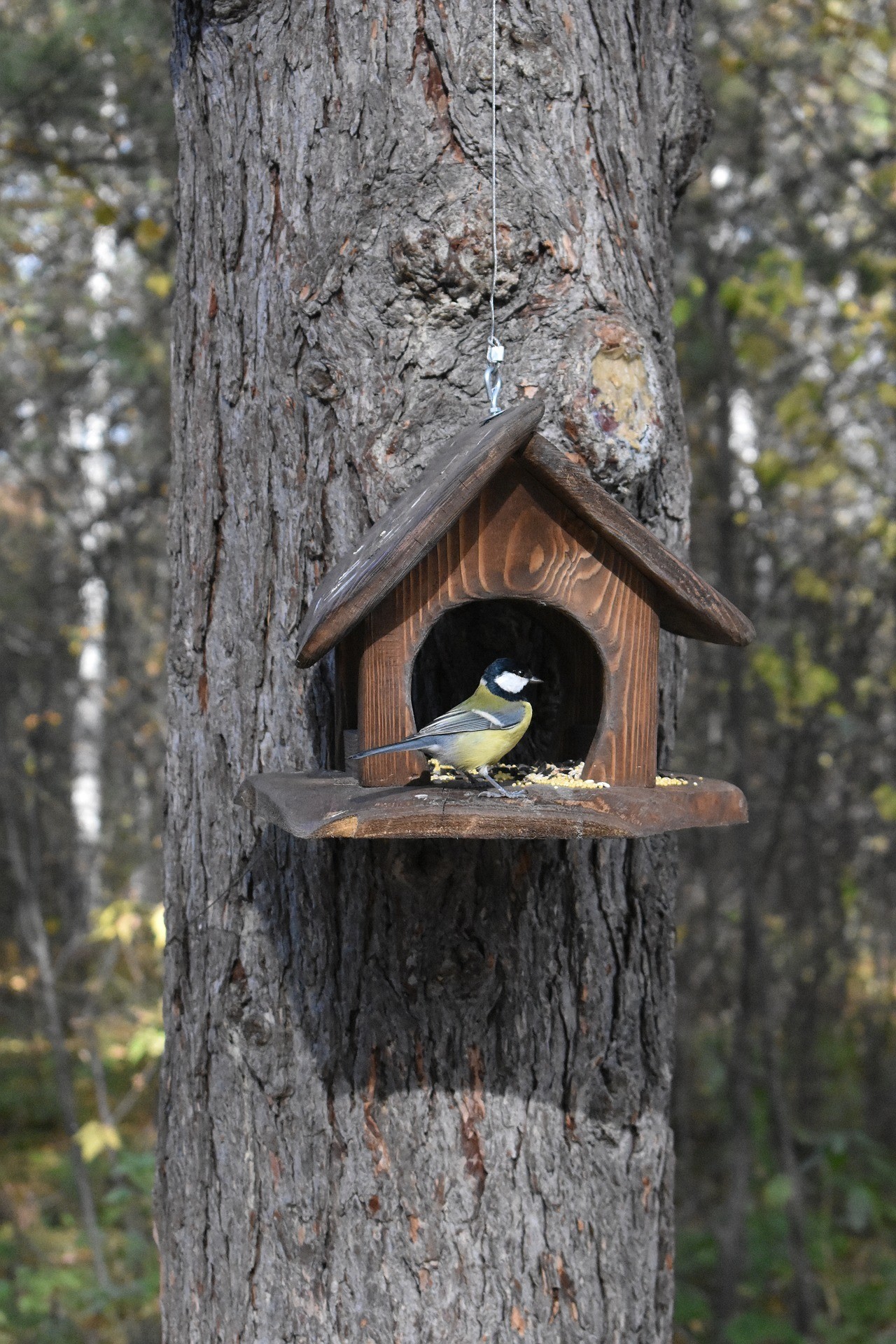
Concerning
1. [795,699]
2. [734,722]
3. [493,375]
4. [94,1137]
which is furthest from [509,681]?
[795,699]

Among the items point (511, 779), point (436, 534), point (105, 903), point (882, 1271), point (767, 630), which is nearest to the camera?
point (436, 534)

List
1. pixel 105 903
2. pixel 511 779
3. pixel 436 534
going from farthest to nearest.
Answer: pixel 105 903 → pixel 511 779 → pixel 436 534

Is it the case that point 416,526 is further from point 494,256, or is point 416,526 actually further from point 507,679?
point 494,256

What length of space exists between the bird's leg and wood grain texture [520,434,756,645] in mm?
415

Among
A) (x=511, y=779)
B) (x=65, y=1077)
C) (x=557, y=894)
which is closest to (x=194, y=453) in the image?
(x=511, y=779)

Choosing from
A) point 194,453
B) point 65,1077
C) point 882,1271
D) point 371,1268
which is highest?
point 194,453

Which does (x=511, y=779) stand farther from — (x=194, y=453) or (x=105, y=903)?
(x=105, y=903)

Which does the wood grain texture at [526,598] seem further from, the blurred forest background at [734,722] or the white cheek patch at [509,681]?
the blurred forest background at [734,722]

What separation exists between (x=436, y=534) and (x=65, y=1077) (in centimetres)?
513

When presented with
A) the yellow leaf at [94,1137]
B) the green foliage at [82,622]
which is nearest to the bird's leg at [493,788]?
the green foliage at [82,622]

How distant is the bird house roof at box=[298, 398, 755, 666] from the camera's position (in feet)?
5.22

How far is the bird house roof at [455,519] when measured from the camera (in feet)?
5.22

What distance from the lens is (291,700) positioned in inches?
79.3

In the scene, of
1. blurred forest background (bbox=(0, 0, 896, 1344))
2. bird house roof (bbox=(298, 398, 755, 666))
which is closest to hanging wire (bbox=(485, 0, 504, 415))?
bird house roof (bbox=(298, 398, 755, 666))
